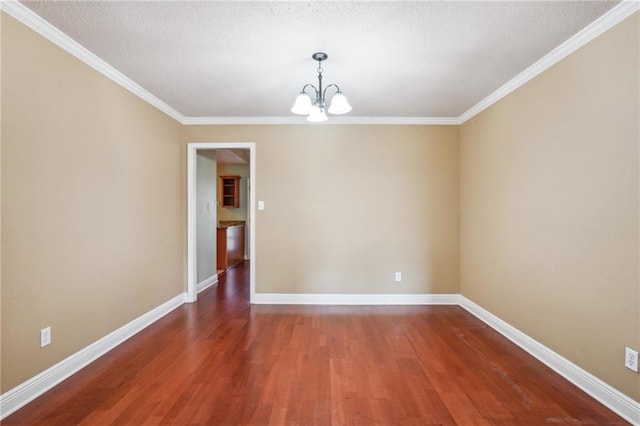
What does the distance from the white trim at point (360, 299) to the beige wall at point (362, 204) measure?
0.26 feet

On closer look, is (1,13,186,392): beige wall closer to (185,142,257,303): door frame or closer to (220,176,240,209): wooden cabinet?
(185,142,257,303): door frame

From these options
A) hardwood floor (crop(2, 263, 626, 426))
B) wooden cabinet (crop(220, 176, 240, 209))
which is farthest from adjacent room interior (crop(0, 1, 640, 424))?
wooden cabinet (crop(220, 176, 240, 209))

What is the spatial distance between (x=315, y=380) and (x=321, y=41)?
7.99 feet

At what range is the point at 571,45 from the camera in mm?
2133

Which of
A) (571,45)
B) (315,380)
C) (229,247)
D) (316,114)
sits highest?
(571,45)

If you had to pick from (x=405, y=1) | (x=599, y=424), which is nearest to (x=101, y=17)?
(x=405, y=1)

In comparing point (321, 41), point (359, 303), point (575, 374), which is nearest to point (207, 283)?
point (359, 303)

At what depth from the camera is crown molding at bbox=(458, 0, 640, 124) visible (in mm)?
1771

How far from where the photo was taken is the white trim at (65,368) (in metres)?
1.79

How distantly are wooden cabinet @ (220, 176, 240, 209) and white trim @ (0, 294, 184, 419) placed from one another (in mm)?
4348

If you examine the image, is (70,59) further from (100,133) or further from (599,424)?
(599,424)

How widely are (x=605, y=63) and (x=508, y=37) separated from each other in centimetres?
61

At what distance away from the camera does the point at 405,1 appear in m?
1.75

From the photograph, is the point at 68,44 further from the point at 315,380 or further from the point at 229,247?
the point at 229,247
